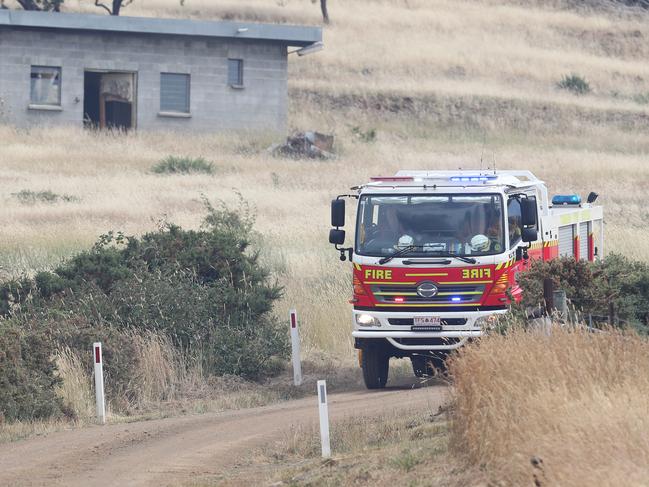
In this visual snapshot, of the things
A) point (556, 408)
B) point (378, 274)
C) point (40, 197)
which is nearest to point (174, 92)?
point (40, 197)

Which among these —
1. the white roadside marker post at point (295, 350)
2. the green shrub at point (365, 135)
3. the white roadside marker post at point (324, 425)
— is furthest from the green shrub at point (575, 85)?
the white roadside marker post at point (324, 425)

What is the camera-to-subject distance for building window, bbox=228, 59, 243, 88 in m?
50.0

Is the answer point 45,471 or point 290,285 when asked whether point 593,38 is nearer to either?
point 290,285

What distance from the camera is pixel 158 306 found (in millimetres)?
17938

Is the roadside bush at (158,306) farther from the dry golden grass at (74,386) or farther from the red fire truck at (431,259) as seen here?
the red fire truck at (431,259)

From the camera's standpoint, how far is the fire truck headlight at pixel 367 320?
1603 cm

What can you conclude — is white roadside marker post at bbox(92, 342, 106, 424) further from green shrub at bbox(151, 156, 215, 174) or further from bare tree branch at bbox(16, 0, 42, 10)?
bare tree branch at bbox(16, 0, 42, 10)

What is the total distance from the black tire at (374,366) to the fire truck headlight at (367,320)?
372mm

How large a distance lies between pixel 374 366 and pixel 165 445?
4136 millimetres

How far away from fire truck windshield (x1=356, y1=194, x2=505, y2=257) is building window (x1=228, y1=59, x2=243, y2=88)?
113ft

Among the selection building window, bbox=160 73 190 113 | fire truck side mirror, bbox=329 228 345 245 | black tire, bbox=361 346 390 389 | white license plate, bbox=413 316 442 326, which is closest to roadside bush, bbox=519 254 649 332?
white license plate, bbox=413 316 442 326

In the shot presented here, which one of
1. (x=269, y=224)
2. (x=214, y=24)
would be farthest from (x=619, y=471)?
(x=214, y=24)

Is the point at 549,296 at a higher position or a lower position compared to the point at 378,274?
lower

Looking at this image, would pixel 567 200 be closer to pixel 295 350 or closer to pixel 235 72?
pixel 295 350
